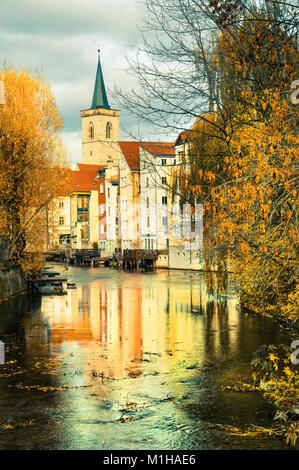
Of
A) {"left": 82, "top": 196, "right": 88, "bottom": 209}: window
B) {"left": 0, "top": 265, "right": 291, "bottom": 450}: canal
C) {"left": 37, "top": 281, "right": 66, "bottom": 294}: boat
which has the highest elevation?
{"left": 82, "top": 196, "right": 88, "bottom": 209}: window

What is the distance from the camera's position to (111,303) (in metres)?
25.5

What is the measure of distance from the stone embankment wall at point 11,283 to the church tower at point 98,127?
11565 centimetres

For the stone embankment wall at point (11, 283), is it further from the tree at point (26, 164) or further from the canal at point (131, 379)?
the canal at point (131, 379)

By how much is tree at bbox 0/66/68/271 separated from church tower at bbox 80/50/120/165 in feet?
379

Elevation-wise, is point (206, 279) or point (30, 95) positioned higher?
point (30, 95)

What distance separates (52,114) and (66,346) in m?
17.7

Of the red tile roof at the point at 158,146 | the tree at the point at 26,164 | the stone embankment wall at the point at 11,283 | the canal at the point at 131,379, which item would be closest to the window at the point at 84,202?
the stone embankment wall at the point at 11,283

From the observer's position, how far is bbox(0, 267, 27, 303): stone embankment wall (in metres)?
26.1

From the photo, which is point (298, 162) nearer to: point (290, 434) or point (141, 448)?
point (290, 434)

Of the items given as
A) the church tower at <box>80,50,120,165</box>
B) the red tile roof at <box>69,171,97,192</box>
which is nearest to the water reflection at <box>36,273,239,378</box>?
the red tile roof at <box>69,171,97,192</box>

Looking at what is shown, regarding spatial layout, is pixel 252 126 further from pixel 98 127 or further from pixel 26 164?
pixel 98 127

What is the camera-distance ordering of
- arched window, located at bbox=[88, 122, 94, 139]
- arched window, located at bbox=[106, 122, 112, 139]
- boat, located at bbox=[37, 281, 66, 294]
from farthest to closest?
arched window, located at bbox=[88, 122, 94, 139] → arched window, located at bbox=[106, 122, 112, 139] → boat, located at bbox=[37, 281, 66, 294]

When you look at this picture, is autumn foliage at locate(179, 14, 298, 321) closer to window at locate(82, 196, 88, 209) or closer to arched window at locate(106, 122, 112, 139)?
window at locate(82, 196, 88, 209)
